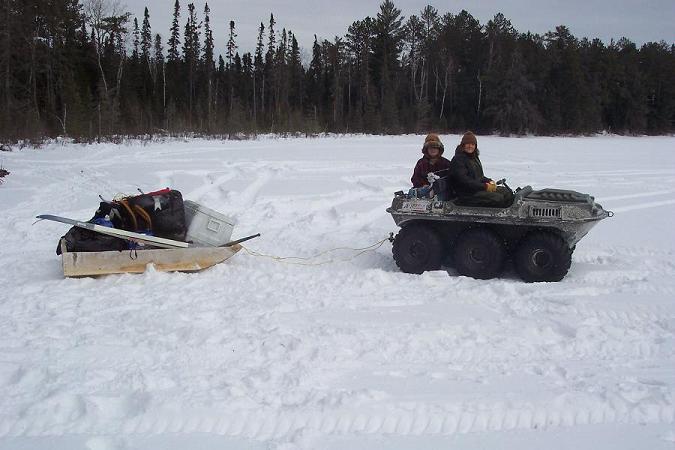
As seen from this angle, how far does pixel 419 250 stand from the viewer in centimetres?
655

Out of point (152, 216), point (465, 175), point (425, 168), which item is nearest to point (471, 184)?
point (465, 175)

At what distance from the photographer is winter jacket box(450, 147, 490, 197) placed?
6.34 metres

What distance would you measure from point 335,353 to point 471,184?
3.05m

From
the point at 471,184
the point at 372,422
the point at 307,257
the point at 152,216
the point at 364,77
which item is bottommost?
the point at 372,422

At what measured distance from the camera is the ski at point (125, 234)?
6074 millimetres

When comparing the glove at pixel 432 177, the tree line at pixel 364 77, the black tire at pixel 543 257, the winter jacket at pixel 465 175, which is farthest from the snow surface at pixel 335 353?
the tree line at pixel 364 77

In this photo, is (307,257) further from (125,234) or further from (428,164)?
(125,234)

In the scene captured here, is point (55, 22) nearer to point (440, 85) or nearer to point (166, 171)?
point (166, 171)

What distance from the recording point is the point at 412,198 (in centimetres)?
663

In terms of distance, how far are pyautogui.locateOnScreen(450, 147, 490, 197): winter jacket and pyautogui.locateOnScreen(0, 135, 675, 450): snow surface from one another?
1.02 metres

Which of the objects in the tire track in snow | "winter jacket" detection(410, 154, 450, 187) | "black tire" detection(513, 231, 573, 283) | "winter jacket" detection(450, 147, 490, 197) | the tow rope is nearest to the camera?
the tire track in snow

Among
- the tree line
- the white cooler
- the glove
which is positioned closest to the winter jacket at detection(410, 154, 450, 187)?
the glove

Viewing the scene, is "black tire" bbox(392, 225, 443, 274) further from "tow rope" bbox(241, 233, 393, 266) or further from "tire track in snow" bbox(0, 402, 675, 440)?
"tire track in snow" bbox(0, 402, 675, 440)

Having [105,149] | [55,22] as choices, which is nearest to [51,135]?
[105,149]
